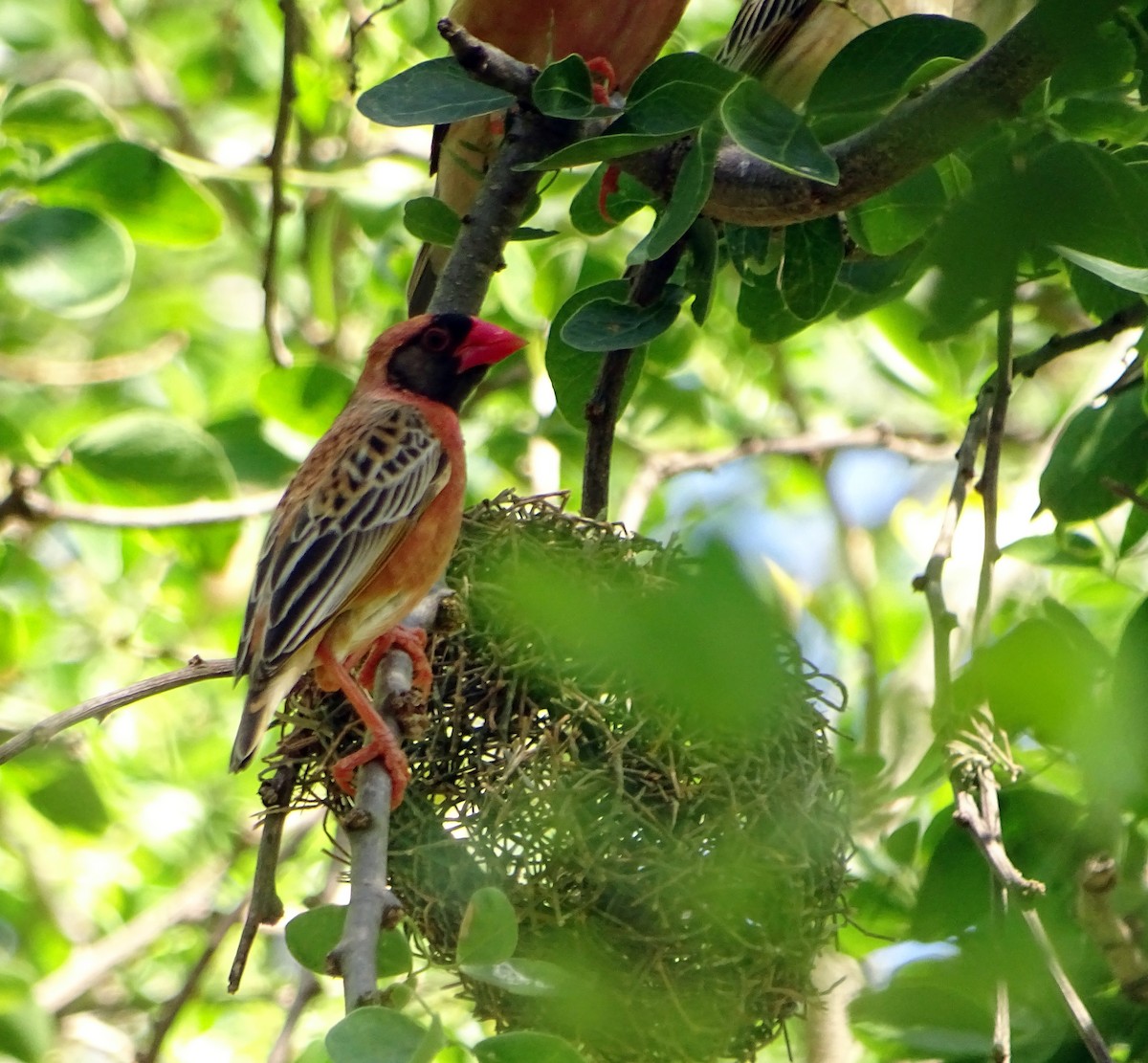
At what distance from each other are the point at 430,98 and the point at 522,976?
1187 millimetres

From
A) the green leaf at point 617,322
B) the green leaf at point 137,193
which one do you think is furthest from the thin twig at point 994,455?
the green leaf at point 137,193

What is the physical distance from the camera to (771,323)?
8.78 feet

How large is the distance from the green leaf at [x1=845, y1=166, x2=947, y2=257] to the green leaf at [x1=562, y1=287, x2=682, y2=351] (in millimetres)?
325

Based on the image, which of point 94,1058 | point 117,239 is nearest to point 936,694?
point 117,239

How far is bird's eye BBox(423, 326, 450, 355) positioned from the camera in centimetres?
309

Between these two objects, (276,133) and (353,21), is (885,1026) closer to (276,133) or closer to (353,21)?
(276,133)

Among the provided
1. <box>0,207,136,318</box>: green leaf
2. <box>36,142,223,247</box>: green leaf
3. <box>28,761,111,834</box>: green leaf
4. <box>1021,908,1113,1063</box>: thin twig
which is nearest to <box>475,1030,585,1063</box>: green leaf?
<box>1021,908,1113,1063</box>: thin twig

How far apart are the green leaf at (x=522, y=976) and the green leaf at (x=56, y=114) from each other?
227 cm

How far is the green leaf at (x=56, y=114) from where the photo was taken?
3.14 metres

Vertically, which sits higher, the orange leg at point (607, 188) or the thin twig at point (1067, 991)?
the orange leg at point (607, 188)

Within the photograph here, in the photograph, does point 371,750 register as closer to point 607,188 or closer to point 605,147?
point 605,147

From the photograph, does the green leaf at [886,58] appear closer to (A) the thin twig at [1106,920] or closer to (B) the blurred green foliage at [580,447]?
(B) the blurred green foliage at [580,447]

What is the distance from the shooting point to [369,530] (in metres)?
2.87

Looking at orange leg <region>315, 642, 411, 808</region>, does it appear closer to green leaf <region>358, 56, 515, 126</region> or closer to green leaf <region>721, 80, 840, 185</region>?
green leaf <region>358, 56, 515, 126</region>
